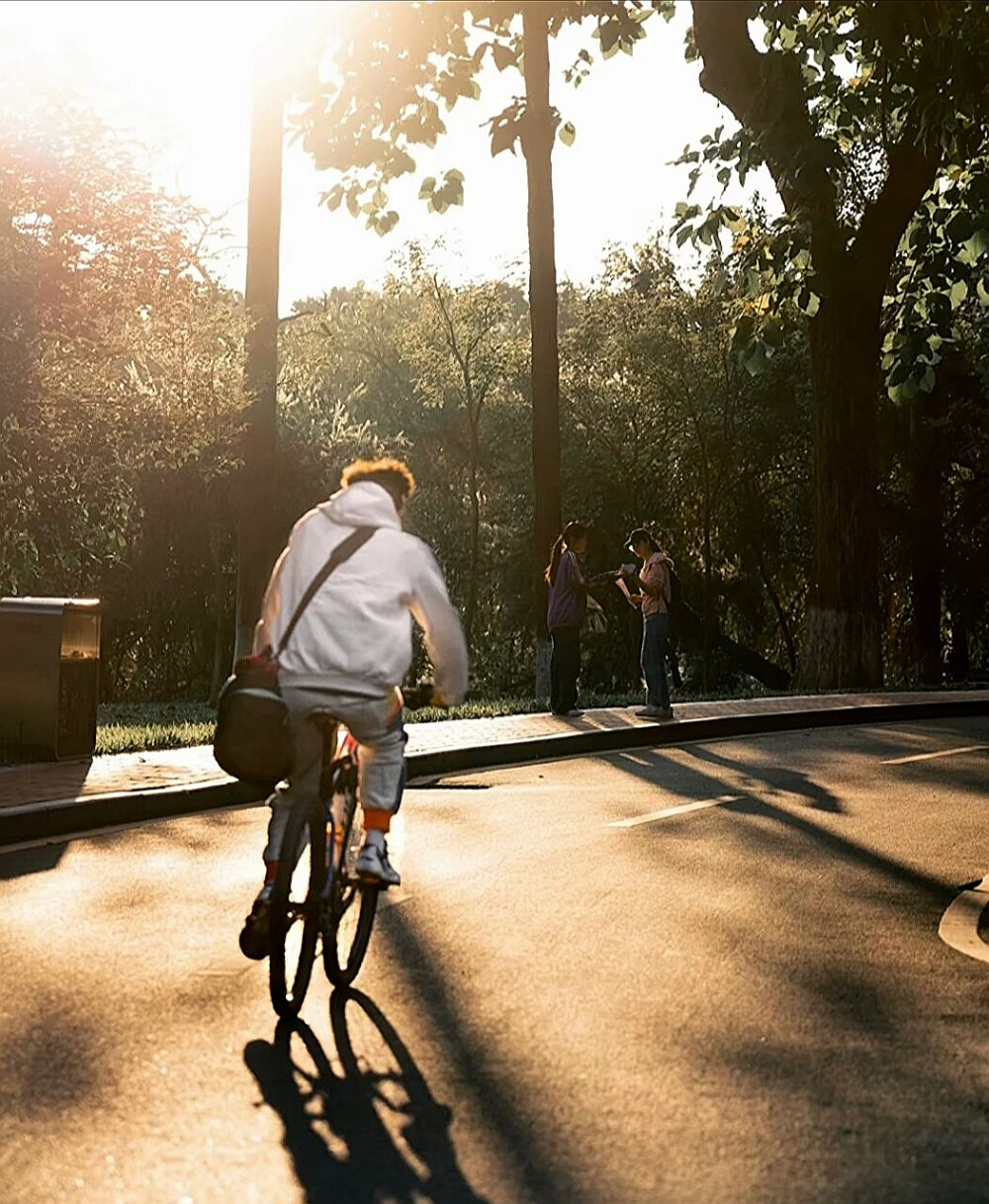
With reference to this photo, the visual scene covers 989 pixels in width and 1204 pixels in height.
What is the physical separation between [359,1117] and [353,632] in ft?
6.13

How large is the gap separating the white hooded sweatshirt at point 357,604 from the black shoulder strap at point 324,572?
14mm

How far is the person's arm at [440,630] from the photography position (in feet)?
22.9

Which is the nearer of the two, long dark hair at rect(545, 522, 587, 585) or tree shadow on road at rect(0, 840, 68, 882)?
tree shadow on road at rect(0, 840, 68, 882)

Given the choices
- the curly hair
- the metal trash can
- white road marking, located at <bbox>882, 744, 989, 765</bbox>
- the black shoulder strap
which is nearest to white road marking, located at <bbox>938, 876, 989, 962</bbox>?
the curly hair

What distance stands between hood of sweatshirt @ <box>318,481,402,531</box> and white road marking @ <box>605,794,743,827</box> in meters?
5.12

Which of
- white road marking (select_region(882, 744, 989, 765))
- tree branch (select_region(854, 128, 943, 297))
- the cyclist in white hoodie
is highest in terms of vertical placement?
tree branch (select_region(854, 128, 943, 297))

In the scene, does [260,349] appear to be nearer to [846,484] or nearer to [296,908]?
[846,484]

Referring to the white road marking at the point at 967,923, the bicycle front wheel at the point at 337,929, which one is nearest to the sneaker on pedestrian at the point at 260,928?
the bicycle front wheel at the point at 337,929

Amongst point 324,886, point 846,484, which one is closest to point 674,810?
point 324,886

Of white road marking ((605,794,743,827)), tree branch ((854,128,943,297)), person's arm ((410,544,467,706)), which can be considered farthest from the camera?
tree branch ((854,128,943,297))

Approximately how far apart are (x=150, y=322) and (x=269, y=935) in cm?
1615

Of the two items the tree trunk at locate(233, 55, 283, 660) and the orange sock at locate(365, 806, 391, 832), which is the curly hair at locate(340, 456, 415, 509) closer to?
the orange sock at locate(365, 806, 391, 832)

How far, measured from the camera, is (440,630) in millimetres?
7016

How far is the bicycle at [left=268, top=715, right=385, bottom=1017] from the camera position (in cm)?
→ 661
